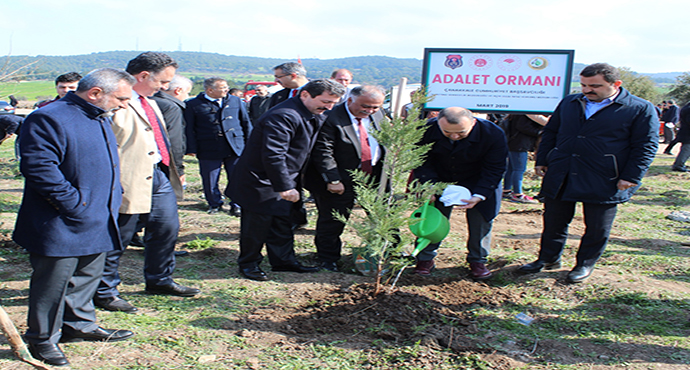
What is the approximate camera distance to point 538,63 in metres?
5.86

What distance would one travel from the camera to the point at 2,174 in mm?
9562

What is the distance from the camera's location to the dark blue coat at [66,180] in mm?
2428

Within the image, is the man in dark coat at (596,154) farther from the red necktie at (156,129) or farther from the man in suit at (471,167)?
the red necktie at (156,129)

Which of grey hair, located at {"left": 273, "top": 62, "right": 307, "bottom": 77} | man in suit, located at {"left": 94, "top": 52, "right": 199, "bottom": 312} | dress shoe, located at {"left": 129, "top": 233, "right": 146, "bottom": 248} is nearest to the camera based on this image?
man in suit, located at {"left": 94, "top": 52, "right": 199, "bottom": 312}

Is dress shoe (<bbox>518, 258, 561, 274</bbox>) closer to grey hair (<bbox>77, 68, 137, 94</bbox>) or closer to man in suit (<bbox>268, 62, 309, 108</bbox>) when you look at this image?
man in suit (<bbox>268, 62, 309, 108</bbox>)

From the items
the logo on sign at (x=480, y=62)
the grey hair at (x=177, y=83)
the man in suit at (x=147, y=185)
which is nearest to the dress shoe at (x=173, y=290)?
the man in suit at (x=147, y=185)

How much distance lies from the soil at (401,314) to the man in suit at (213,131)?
1.67 meters

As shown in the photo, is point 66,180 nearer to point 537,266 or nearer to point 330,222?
point 330,222

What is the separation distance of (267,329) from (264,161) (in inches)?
51.8

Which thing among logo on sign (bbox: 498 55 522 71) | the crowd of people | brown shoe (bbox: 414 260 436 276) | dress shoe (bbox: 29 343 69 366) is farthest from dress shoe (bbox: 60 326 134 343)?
logo on sign (bbox: 498 55 522 71)

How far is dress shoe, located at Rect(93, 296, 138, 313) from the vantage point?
11.2 ft

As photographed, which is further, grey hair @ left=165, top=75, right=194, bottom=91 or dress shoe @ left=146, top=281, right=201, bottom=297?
grey hair @ left=165, top=75, right=194, bottom=91

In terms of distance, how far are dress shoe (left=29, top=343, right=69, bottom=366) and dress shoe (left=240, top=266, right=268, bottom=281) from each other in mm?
1730

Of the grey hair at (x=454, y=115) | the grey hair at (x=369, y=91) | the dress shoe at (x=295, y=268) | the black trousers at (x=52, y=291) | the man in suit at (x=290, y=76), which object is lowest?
the dress shoe at (x=295, y=268)
